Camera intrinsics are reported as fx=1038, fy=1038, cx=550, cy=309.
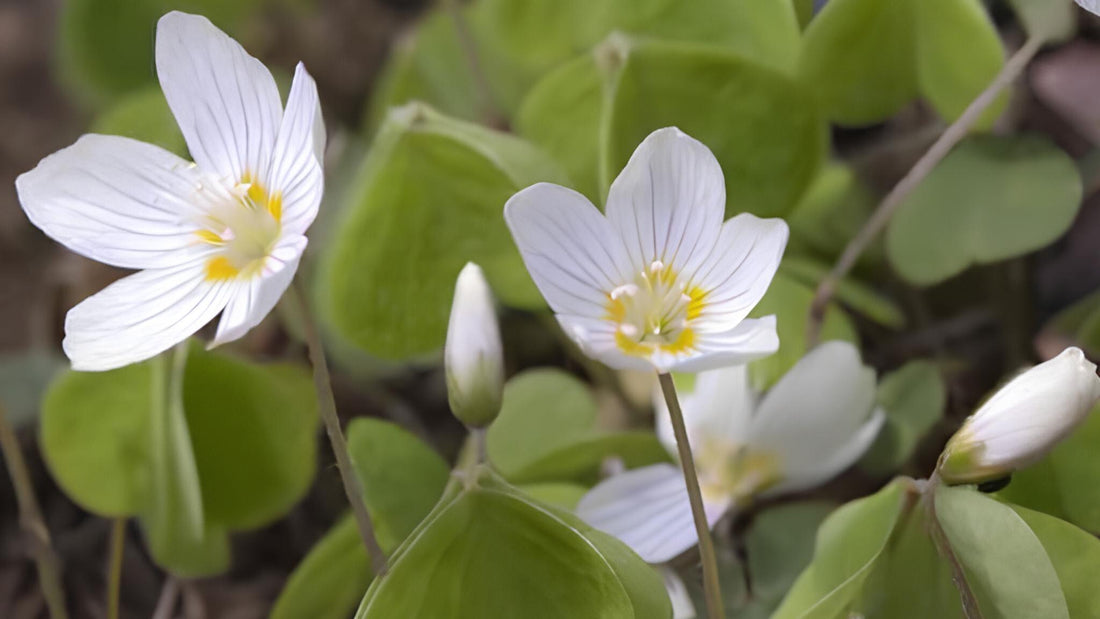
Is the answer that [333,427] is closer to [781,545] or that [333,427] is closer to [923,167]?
[781,545]

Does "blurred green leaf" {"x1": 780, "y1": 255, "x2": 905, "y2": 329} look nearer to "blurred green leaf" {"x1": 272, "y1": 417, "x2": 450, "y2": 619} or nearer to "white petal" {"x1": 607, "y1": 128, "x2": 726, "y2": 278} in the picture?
"white petal" {"x1": 607, "y1": 128, "x2": 726, "y2": 278}

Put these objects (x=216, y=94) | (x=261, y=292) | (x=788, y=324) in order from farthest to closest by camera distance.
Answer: (x=788, y=324) < (x=216, y=94) < (x=261, y=292)

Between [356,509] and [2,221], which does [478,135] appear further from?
[2,221]

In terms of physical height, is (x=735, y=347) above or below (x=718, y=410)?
above

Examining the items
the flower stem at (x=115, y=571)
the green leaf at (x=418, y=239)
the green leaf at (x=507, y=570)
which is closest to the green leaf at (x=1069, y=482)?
the green leaf at (x=507, y=570)

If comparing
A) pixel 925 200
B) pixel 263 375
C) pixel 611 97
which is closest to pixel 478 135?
pixel 611 97

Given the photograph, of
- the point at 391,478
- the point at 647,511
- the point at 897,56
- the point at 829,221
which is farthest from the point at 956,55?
the point at 391,478
